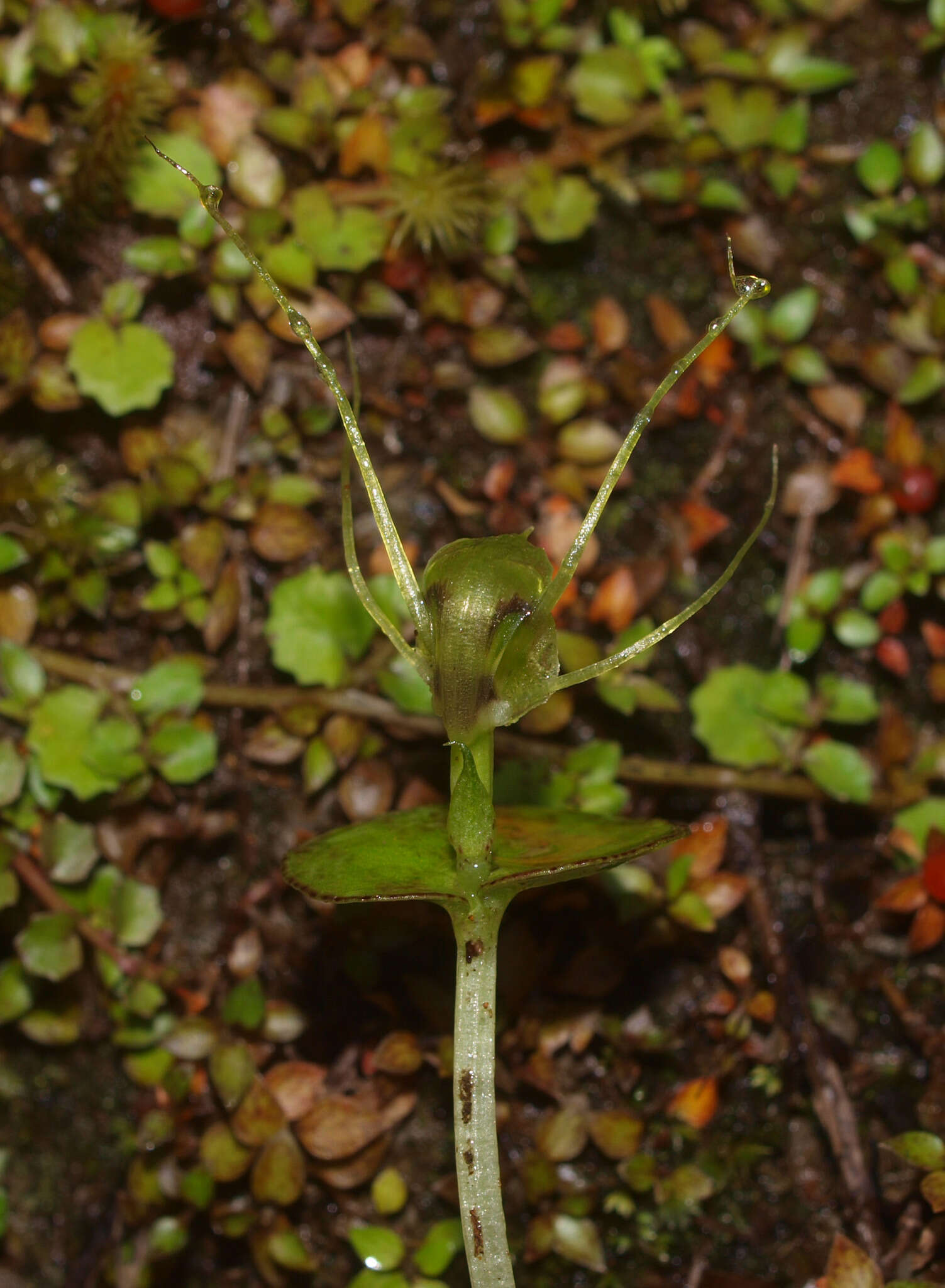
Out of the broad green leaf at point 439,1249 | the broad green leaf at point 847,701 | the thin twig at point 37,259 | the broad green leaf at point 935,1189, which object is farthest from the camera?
the thin twig at point 37,259

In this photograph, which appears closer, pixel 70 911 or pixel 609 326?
pixel 70 911

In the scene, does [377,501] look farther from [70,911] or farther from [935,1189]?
[935,1189]

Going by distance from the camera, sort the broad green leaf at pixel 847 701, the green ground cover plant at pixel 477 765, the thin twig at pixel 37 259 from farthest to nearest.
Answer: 1. the thin twig at pixel 37 259
2. the broad green leaf at pixel 847 701
3. the green ground cover plant at pixel 477 765

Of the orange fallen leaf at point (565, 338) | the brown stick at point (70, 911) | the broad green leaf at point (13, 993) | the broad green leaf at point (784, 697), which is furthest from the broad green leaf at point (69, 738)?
the broad green leaf at point (784, 697)

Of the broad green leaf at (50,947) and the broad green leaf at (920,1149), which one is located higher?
the broad green leaf at (50,947)

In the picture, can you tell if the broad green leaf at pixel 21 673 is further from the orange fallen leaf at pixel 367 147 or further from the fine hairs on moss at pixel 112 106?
the orange fallen leaf at pixel 367 147

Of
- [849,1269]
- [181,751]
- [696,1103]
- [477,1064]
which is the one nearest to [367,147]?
[181,751]

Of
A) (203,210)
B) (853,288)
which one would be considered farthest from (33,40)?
(853,288)
